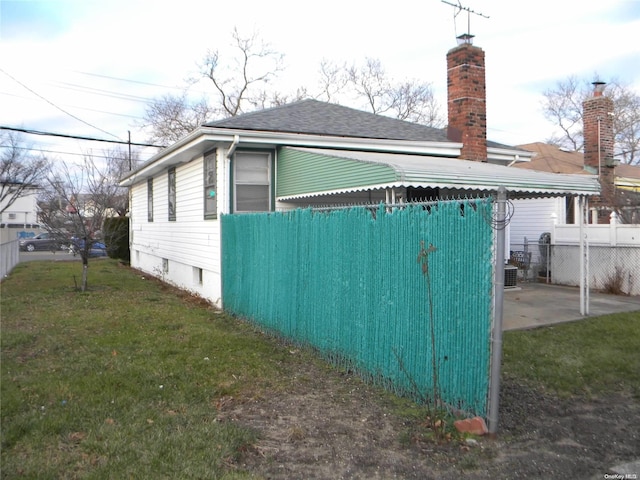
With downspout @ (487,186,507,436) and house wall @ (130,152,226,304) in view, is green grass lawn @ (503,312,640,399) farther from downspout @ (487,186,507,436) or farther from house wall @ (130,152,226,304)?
house wall @ (130,152,226,304)

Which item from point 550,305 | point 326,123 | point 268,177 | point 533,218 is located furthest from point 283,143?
point 533,218

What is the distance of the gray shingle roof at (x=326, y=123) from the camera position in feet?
34.7

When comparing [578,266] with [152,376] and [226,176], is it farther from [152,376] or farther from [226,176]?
[152,376]

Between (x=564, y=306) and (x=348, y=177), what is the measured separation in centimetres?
507

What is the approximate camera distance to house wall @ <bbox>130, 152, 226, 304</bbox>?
36.5 ft

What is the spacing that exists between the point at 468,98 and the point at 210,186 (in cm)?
589

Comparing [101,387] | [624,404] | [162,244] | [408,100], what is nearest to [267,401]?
[101,387]

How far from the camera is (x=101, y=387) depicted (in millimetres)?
5441

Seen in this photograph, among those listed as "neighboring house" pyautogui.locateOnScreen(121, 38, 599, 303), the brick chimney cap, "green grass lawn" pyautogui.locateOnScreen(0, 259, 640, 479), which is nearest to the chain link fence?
"neighboring house" pyautogui.locateOnScreen(121, 38, 599, 303)

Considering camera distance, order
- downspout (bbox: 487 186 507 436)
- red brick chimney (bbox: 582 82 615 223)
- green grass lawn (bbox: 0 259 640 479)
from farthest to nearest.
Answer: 1. red brick chimney (bbox: 582 82 615 223)
2. downspout (bbox: 487 186 507 436)
3. green grass lawn (bbox: 0 259 640 479)

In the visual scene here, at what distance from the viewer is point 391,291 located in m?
5.39

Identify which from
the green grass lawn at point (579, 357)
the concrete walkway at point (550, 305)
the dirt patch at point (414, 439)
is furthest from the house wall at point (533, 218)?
the dirt patch at point (414, 439)

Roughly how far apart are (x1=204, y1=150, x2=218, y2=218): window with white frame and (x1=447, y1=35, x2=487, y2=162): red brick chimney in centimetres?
524

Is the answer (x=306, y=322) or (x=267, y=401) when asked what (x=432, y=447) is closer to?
(x=267, y=401)
